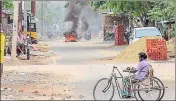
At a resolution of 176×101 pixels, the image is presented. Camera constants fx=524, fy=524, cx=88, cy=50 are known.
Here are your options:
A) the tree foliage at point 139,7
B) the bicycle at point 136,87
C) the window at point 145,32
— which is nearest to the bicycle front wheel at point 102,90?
the bicycle at point 136,87

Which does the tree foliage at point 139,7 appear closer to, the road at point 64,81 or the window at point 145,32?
the window at point 145,32

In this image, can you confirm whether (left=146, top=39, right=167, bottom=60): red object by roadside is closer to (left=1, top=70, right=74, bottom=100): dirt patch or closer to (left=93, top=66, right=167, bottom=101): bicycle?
(left=1, top=70, right=74, bottom=100): dirt patch

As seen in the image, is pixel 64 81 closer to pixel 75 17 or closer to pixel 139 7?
pixel 139 7

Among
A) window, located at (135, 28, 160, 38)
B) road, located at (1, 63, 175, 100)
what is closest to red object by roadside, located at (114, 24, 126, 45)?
window, located at (135, 28, 160, 38)

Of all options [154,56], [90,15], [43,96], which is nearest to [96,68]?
[154,56]

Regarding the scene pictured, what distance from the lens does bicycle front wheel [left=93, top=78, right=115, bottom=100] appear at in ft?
37.8

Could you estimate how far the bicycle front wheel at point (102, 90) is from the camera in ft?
37.8

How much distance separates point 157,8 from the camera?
3097 cm

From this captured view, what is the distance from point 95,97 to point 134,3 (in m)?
24.4

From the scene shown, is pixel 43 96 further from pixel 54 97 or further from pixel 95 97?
pixel 95 97

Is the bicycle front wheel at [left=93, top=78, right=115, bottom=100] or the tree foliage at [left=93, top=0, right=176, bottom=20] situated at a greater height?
the tree foliage at [left=93, top=0, right=176, bottom=20]

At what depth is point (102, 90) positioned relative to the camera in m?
11.5

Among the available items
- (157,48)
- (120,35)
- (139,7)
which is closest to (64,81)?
(157,48)

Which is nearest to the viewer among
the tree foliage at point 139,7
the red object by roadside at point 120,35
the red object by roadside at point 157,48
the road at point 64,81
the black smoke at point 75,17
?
the road at point 64,81
